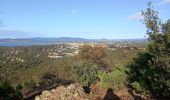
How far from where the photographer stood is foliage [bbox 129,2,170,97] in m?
23.6

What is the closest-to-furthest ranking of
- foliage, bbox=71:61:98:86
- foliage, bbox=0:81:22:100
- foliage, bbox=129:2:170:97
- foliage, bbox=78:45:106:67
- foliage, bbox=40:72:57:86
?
foliage, bbox=129:2:170:97 → foliage, bbox=0:81:22:100 → foliage, bbox=71:61:98:86 → foliage, bbox=40:72:57:86 → foliage, bbox=78:45:106:67

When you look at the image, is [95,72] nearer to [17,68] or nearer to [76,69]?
[76,69]

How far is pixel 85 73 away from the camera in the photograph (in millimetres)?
46156

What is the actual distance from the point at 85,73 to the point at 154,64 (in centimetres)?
2041

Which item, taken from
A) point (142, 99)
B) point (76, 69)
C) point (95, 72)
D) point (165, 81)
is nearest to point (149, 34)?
point (165, 81)

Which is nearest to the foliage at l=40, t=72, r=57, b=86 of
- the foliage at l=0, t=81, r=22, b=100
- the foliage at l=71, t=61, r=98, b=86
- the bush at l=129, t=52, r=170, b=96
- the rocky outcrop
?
the foliage at l=71, t=61, r=98, b=86

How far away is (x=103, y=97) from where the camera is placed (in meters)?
26.1

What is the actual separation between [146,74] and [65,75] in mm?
56948

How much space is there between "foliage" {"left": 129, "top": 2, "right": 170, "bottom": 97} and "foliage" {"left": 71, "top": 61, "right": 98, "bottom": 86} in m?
9.66

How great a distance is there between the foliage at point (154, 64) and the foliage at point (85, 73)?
31.7 ft

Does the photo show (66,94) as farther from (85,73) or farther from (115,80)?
(85,73)

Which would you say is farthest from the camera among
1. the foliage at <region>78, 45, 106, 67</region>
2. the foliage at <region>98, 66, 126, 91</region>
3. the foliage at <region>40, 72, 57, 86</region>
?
the foliage at <region>78, 45, 106, 67</region>

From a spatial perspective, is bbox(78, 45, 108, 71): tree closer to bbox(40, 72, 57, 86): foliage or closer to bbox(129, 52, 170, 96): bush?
bbox(40, 72, 57, 86): foliage

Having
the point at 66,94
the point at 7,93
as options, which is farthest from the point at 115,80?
the point at 7,93
